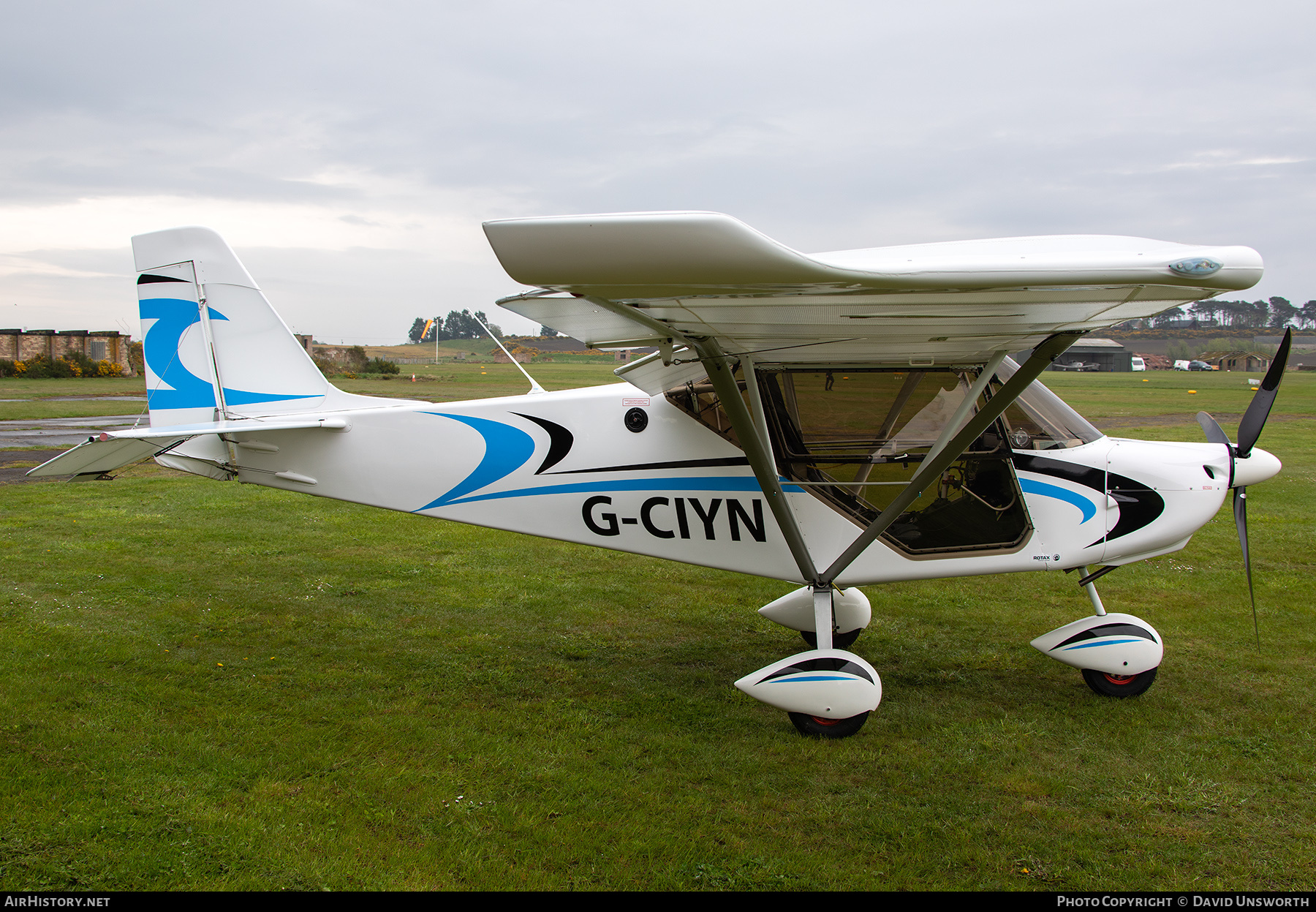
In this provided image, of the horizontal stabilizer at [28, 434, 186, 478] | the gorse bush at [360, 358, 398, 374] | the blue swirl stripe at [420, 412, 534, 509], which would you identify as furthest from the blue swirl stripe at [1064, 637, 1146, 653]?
the gorse bush at [360, 358, 398, 374]

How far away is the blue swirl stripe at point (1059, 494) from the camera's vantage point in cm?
464

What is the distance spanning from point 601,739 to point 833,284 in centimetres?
267

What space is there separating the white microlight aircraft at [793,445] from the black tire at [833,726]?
0.04 feet

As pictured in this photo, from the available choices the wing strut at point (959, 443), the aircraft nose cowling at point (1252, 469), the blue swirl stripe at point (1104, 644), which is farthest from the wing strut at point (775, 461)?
the aircraft nose cowling at point (1252, 469)

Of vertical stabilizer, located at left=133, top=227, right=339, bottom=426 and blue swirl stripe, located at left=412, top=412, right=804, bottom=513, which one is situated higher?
vertical stabilizer, located at left=133, top=227, right=339, bottom=426

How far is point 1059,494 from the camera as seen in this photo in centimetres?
464

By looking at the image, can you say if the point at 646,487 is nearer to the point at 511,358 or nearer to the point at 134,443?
the point at 511,358

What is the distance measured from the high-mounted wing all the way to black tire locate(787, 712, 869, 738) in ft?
6.40

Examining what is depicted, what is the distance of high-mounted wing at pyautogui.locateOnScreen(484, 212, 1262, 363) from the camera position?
2.41m

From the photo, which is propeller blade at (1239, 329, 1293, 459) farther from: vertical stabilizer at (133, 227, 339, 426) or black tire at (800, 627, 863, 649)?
vertical stabilizer at (133, 227, 339, 426)

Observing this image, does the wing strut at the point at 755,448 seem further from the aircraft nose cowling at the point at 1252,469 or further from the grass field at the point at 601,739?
the aircraft nose cowling at the point at 1252,469

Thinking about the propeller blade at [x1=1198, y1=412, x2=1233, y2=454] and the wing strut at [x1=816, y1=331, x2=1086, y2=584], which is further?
the propeller blade at [x1=1198, y1=412, x2=1233, y2=454]

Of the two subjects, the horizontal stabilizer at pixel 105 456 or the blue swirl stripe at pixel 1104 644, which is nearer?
the blue swirl stripe at pixel 1104 644
